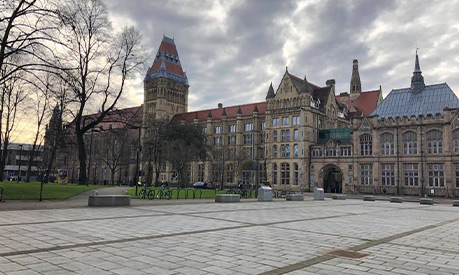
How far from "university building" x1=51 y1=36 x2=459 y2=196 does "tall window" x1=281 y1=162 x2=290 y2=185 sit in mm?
195

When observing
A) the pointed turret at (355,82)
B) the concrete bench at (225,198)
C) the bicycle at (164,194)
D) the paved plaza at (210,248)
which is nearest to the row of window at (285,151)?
the pointed turret at (355,82)

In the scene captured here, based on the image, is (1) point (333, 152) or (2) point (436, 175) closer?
(2) point (436, 175)

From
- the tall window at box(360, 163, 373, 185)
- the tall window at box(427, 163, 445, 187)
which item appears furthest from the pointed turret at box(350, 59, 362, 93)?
the tall window at box(427, 163, 445, 187)

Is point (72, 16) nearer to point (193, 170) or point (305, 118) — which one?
point (305, 118)

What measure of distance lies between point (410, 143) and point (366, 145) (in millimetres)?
6942

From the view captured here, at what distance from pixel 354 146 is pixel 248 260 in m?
56.1

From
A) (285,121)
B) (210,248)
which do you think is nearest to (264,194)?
(210,248)

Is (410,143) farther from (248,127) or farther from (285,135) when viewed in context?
(248,127)

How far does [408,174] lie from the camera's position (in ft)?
176

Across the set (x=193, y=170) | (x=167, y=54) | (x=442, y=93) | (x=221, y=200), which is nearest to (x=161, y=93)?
(x=167, y=54)

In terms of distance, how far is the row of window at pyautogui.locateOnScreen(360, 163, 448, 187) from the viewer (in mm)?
50906

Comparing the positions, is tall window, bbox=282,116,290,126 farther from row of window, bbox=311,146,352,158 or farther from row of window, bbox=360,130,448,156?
row of window, bbox=360,130,448,156

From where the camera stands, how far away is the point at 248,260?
24.9ft

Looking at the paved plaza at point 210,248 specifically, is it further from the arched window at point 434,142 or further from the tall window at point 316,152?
the tall window at point 316,152
